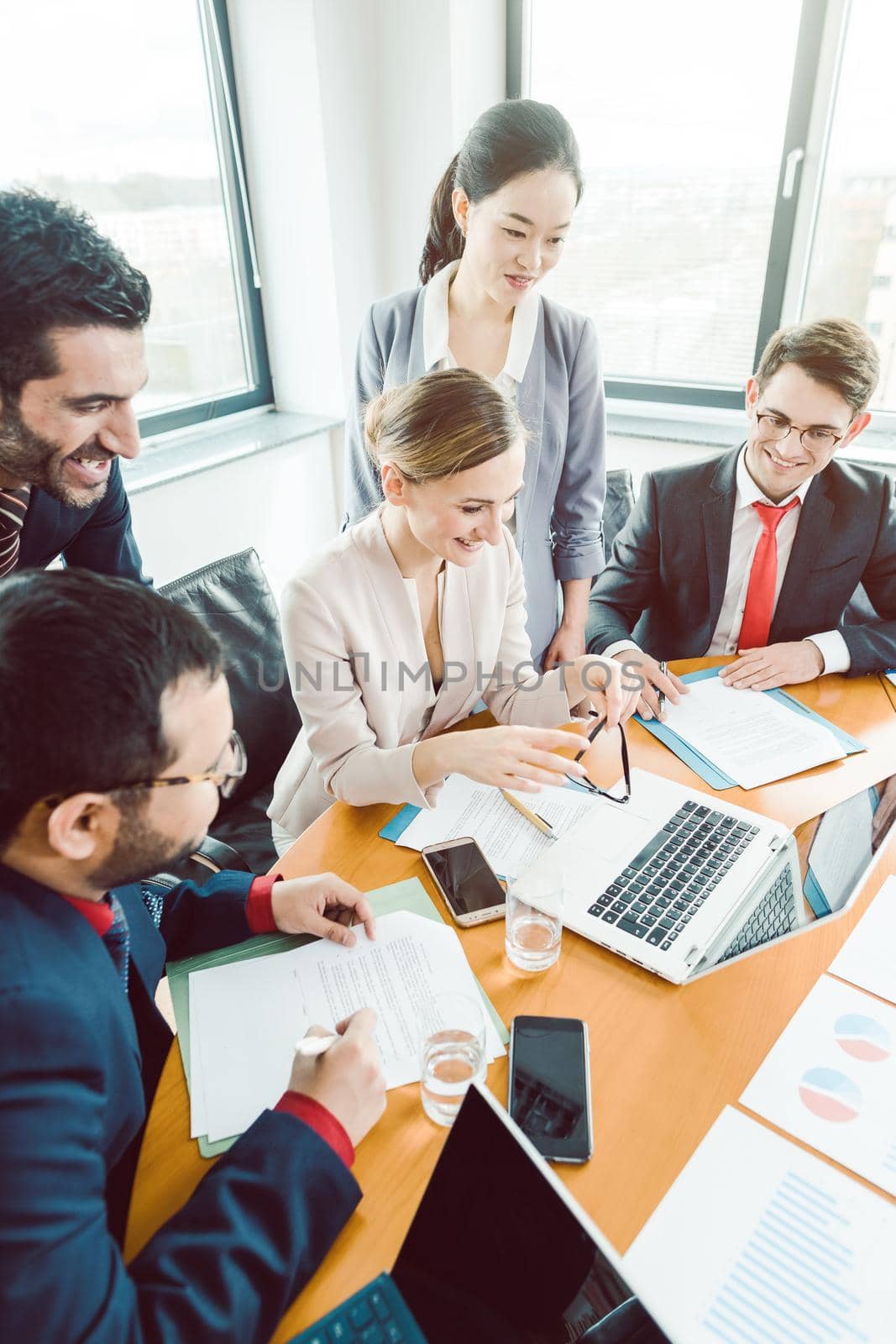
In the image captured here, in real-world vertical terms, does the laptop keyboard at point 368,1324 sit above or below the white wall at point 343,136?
below

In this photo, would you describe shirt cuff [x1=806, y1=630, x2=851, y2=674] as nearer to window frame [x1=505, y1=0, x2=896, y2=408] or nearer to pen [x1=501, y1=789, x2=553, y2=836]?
pen [x1=501, y1=789, x2=553, y2=836]

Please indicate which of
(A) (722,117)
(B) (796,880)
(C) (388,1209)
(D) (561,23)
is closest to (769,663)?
(B) (796,880)

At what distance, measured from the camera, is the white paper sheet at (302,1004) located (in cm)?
89

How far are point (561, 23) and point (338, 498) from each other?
182 cm

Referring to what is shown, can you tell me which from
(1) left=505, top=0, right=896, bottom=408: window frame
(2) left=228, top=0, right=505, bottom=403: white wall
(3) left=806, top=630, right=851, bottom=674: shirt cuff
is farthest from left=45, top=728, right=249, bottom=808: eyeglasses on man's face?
(1) left=505, top=0, right=896, bottom=408: window frame

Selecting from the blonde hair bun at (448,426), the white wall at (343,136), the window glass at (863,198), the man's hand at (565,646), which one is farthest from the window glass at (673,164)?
the blonde hair bun at (448,426)

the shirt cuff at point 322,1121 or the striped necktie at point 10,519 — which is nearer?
the shirt cuff at point 322,1121

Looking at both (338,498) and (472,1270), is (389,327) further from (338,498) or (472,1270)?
(472,1270)

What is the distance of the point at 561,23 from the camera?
9.64 feet

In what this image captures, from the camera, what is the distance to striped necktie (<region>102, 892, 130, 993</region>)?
36.7 inches

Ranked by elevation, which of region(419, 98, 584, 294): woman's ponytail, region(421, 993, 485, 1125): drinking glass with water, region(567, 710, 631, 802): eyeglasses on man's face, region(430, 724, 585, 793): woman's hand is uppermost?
region(419, 98, 584, 294): woman's ponytail

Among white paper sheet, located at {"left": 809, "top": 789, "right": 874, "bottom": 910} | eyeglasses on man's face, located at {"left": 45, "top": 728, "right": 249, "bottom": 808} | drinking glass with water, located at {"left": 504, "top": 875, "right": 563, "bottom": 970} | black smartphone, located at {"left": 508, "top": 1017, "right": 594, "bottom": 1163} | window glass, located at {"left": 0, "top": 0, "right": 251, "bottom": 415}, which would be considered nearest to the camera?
eyeglasses on man's face, located at {"left": 45, "top": 728, "right": 249, "bottom": 808}

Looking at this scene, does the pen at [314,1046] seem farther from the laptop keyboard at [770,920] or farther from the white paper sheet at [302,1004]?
the laptop keyboard at [770,920]

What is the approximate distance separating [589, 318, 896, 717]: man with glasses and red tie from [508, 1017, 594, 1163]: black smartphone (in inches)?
29.5
